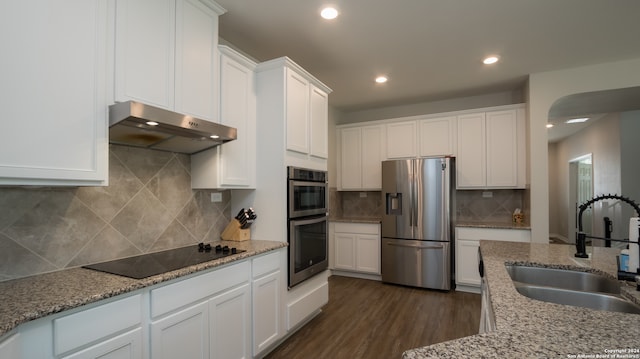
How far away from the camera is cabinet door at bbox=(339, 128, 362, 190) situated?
15.8 ft

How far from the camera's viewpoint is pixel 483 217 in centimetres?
436

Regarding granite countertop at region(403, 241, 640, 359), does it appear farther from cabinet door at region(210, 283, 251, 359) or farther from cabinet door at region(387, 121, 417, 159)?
cabinet door at region(387, 121, 417, 159)

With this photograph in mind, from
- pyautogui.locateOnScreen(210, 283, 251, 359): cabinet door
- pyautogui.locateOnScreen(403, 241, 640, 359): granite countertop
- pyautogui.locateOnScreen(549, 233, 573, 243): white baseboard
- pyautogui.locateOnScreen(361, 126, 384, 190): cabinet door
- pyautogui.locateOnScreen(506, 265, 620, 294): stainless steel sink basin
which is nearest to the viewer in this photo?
pyautogui.locateOnScreen(403, 241, 640, 359): granite countertop

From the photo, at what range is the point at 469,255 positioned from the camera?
3879mm

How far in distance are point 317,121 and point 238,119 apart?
904 mm

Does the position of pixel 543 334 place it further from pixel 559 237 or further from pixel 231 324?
pixel 559 237

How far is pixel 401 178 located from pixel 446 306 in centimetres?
161

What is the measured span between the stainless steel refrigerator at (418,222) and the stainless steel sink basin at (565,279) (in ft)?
7.00

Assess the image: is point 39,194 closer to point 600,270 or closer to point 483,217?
point 600,270

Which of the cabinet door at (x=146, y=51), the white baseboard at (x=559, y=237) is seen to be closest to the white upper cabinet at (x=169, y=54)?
the cabinet door at (x=146, y=51)

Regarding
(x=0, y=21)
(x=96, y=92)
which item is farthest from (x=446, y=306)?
(x=0, y=21)

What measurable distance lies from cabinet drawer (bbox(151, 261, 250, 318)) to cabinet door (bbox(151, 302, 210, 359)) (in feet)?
0.18

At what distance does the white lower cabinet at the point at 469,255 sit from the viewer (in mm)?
3816

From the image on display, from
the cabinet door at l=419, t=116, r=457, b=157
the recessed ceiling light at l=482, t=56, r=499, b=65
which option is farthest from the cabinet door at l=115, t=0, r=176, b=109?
the cabinet door at l=419, t=116, r=457, b=157
